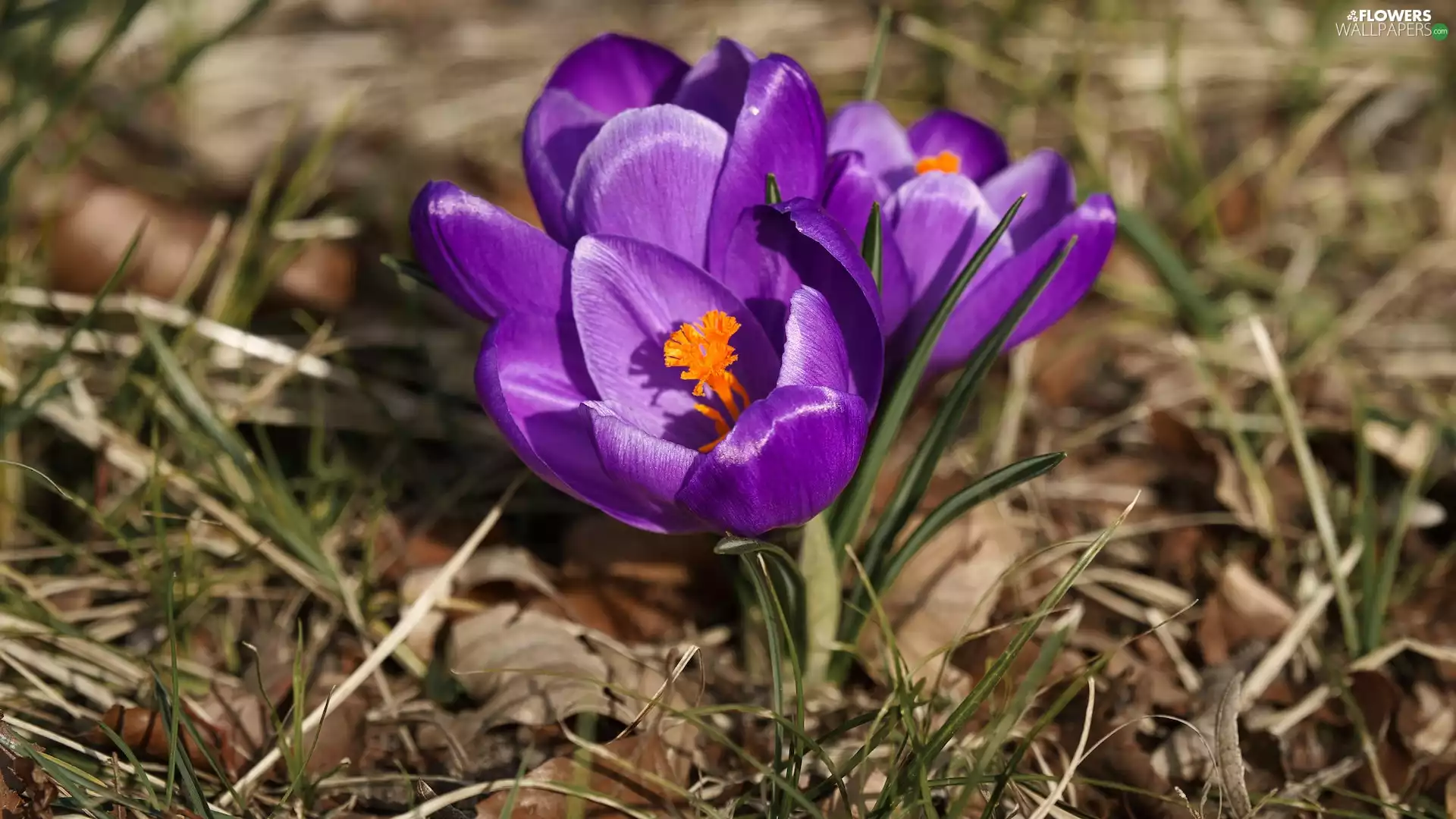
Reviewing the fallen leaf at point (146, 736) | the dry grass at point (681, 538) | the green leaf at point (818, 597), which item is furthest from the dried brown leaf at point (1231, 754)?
the fallen leaf at point (146, 736)

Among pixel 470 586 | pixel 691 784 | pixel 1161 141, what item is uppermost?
pixel 1161 141

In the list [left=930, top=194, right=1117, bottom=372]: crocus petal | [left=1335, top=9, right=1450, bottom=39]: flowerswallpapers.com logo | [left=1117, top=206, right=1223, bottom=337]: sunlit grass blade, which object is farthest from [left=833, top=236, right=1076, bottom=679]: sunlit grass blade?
[left=1335, top=9, right=1450, bottom=39]: flowerswallpapers.com logo

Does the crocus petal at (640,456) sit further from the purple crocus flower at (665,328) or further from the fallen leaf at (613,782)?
the fallen leaf at (613,782)

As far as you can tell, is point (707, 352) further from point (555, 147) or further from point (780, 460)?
point (555, 147)

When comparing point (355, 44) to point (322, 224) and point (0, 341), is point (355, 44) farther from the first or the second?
point (0, 341)

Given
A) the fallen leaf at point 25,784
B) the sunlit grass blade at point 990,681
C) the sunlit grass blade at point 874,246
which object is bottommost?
the fallen leaf at point 25,784

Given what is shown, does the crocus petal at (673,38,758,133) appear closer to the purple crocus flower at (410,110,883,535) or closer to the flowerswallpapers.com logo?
the purple crocus flower at (410,110,883,535)

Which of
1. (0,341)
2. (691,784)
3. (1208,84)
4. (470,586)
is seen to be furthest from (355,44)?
(691,784)
